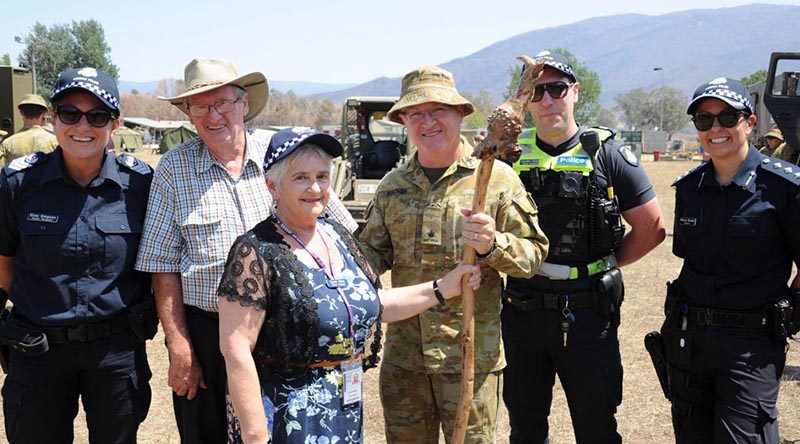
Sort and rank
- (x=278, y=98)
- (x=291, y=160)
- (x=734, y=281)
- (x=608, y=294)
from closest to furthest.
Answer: (x=291, y=160) < (x=734, y=281) < (x=608, y=294) < (x=278, y=98)

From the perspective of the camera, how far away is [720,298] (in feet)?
10.2

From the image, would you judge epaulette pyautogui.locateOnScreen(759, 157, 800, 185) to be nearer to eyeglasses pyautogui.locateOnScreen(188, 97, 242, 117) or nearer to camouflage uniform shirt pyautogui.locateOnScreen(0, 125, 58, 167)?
eyeglasses pyautogui.locateOnScreen(188, 97, 242, 117)

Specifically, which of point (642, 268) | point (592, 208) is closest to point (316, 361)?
point (592, 208)

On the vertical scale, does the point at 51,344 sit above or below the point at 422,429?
above

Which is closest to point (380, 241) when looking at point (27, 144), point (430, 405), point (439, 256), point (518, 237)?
point (439, 256)

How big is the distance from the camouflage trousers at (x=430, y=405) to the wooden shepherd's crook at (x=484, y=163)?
103mm

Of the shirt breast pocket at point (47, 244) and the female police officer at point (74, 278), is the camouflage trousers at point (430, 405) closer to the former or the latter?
the female police officer at point (74, 278)

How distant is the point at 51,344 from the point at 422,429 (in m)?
1.56

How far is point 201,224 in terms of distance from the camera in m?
2.97

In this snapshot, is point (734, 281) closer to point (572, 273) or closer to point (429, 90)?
point (572, 273)

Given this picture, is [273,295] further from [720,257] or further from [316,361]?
[720,257]

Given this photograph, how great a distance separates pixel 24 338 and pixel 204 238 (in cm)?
80

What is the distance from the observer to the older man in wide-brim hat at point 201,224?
298cm

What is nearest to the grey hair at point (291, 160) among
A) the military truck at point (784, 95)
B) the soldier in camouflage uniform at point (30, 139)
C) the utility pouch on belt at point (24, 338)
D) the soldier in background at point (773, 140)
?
the utility pouch on belt at point (24, 338)
